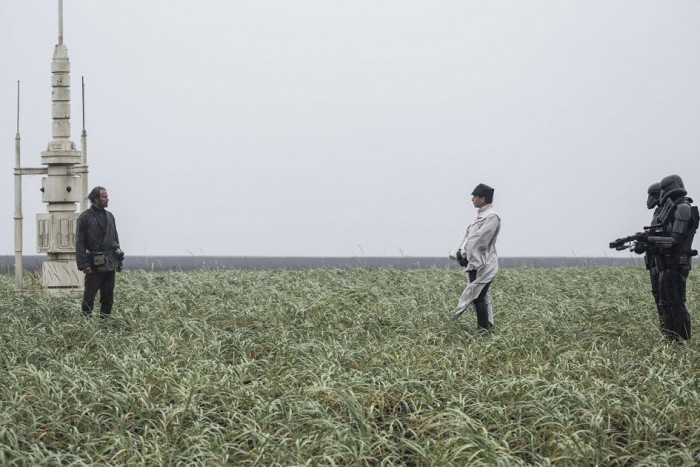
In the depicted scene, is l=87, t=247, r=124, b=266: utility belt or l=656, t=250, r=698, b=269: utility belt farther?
l=87, t=247, r=124, b=266: utility belt

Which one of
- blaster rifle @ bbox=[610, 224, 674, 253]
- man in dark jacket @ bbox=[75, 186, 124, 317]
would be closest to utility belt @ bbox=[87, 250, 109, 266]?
man in dark jacket @ bbox=[75, 186, 124, 317]

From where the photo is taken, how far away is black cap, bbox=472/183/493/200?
438 inches

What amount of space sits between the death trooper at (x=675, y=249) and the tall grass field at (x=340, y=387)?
1.22ft

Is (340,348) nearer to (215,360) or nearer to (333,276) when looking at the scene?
(215,360)

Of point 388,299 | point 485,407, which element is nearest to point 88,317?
point 388,299

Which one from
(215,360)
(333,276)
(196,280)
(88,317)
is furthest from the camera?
(333,276)

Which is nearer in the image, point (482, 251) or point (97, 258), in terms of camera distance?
point (482, 251)

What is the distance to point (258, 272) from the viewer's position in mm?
19438

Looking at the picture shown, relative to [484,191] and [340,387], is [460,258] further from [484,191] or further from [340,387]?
[340,387]

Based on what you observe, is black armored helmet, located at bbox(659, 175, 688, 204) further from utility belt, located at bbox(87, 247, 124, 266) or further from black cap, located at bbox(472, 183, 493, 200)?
utility belt, located at bbox(87, 247, 124, 266)

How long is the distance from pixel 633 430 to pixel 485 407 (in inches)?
47.8

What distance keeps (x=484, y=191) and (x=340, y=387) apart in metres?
4.23

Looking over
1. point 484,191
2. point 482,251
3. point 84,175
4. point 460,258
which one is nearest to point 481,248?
point 482,251

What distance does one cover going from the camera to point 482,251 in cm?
1119
